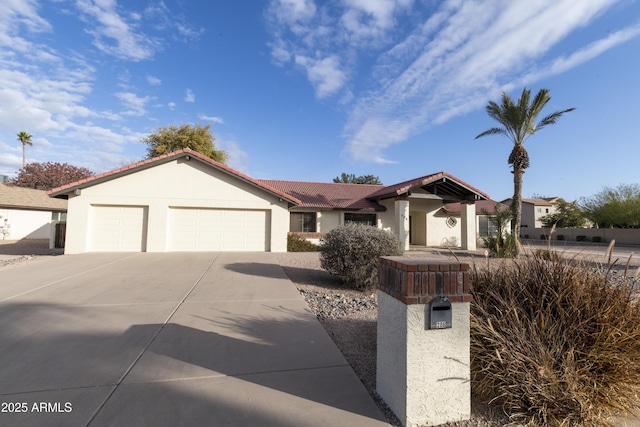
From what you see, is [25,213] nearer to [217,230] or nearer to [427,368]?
[217,230]

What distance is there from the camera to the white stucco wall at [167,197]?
13.2m

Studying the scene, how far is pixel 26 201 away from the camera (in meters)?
24.4

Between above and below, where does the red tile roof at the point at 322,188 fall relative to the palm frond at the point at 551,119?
below

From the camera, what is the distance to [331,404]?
277 centimetres

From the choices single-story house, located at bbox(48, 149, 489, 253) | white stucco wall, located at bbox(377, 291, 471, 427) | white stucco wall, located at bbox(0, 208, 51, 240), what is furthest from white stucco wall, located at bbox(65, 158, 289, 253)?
white stucco wall, located at bbox(0, 208, 51, 240)

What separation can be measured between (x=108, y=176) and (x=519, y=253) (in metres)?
15.7

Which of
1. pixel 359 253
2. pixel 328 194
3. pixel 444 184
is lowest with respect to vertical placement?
pixel 359 253

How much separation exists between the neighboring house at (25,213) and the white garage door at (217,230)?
59.4 ft

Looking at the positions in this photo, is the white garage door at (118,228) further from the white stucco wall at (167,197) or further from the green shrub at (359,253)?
the green shrub at (359,253)

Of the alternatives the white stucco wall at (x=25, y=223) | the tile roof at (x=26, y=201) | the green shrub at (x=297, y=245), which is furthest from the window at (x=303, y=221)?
the white stucco wall at (x=25, y=223)

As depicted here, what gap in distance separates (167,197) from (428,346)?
14.2 metres

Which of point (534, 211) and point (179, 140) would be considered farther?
point (534, 211)

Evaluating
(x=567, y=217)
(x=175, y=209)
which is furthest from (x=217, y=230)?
(x=567, y=217)

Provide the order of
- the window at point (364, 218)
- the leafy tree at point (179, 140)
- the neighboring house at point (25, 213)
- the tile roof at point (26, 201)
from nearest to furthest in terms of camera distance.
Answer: the window at point (364, 218)
the neighboring house at point (25, 213)
the tile roof at point (26, 201)
the leafy tree at point (179, 140)
